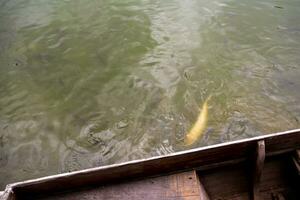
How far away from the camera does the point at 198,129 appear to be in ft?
14.2

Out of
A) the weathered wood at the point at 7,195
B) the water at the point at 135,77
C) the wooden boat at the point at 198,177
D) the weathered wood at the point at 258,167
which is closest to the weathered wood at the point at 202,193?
the wooden boat at the point at 198,177

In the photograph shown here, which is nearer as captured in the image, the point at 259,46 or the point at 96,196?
the point at 96,196

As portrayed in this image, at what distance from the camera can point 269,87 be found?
502 centimetres

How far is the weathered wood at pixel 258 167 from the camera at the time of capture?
2.70 meters

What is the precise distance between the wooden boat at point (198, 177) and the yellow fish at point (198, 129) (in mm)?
1302

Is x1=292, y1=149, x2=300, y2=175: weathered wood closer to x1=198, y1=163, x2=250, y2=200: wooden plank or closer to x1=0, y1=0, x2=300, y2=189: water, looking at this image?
x1=198, y1=163, x2=250, y2=200: wooden plank

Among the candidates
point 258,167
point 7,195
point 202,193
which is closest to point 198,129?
point 258,167

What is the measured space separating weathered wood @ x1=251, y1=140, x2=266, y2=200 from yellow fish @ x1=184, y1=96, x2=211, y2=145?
140cm

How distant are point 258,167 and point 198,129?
161 centimetres

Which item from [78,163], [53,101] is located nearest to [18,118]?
[53,101]

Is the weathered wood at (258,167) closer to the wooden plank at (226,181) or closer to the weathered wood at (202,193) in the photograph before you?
the wooden plank at (226,181)

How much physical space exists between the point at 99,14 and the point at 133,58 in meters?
2.22

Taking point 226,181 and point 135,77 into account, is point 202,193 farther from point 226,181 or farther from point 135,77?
point 135,77

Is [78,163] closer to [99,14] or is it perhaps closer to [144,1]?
[99,14]
